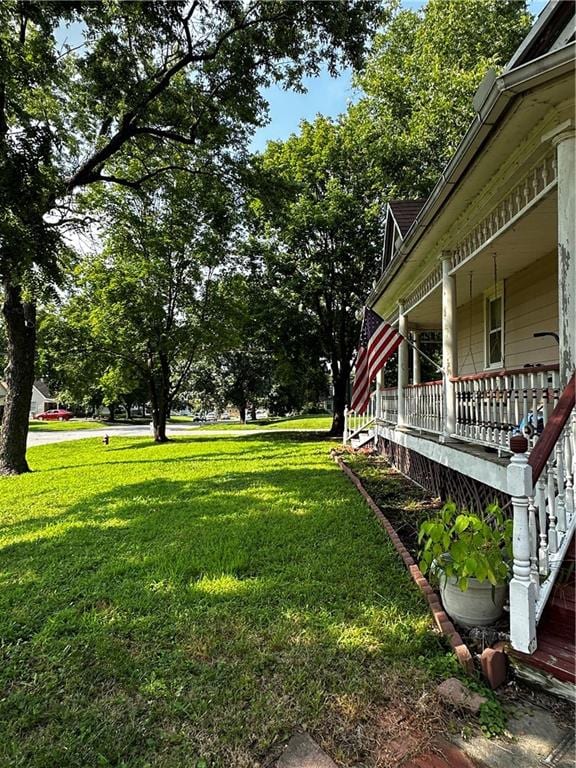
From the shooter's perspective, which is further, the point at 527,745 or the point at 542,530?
the point at 542,530

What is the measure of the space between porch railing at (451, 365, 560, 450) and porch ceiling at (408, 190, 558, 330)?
148 cm

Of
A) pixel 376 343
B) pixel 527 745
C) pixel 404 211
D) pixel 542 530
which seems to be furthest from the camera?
pixel 404 211

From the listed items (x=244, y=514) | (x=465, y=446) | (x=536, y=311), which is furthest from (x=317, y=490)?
(x=536, y=311)

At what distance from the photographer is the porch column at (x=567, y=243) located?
3.07 m

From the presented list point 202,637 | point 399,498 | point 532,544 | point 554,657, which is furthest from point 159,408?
point 554,657

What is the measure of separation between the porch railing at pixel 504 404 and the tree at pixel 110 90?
736cm

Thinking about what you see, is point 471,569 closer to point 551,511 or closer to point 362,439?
point 551,511

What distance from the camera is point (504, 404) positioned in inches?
159

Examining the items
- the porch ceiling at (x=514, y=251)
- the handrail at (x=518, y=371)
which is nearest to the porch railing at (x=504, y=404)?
the handrail at (x=518, y=371)

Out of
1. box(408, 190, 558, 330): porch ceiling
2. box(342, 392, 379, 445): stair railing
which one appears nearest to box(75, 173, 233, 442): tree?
box(342, 392, 379, 445): stair railing

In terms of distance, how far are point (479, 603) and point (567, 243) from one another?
264 centimetres

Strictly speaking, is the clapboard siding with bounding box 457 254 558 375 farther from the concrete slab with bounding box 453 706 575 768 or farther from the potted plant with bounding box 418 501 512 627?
the concrete slab with bounding box 453 706 575 768

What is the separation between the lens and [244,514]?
6215mm

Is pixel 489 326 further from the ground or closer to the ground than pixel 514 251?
closer to the ground
